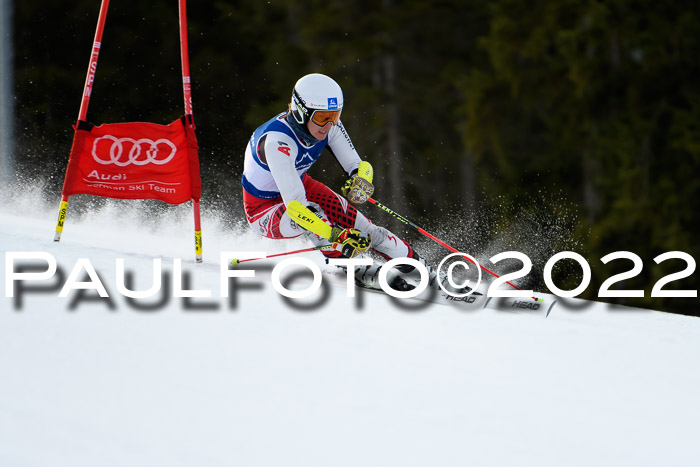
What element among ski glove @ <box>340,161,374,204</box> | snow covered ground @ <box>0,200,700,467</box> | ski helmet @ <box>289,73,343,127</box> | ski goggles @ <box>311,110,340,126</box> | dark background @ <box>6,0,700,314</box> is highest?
dark background @ <box>6,0,700,314</box>

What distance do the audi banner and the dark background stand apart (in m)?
7.04

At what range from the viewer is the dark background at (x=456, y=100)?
14641 millimetres

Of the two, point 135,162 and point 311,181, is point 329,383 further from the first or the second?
point 135,162

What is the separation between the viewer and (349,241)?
531cm

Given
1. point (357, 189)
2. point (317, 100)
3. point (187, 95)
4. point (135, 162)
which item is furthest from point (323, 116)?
point (135, 162)

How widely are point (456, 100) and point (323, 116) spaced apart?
1352 cm

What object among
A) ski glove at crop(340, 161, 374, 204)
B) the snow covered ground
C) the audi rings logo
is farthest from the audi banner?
ski glove at crop(340, 161, 374, 204)

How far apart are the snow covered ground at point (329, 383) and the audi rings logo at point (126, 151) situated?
104 cm

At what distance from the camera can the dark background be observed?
14.6 meters

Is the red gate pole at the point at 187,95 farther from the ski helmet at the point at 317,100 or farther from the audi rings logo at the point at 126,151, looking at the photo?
the ski helmet at the point at 317,100

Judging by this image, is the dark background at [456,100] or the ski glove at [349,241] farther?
the dark background at [456,100]

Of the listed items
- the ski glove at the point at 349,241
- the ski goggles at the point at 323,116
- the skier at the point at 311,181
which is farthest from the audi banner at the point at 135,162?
the ski glove at the point at 349,241

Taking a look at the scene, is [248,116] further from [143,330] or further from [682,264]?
[143,330]

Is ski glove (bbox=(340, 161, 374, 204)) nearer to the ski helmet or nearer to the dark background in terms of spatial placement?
the ski helmet
